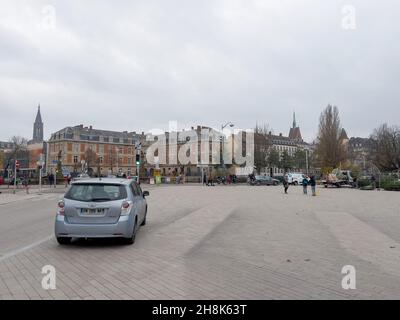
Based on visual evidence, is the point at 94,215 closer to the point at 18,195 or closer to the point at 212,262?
the point at 212,262

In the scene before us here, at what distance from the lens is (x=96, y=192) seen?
28.0 feet

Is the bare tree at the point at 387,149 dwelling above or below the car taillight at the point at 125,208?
above

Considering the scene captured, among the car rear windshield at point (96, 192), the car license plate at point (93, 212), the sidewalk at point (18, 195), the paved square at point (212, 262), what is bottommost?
the sidewalk at point (18, 195)

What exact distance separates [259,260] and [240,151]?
70.7 m

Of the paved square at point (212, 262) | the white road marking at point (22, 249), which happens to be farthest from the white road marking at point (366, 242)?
the white road marking at point (22, 249)

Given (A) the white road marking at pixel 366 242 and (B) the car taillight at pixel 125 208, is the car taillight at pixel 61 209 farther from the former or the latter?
(A) the white road marking at pixel 366 242

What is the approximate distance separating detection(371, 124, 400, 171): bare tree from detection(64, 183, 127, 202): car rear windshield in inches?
2634

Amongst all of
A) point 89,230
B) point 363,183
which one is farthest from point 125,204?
point 363,183

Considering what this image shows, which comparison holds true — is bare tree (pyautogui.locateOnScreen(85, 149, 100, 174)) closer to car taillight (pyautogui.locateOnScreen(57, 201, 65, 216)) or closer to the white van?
the white van

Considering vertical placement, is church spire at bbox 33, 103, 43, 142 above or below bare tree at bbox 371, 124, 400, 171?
above

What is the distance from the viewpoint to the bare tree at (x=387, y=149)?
2613 inches

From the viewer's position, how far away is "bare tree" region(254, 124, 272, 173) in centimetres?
7350

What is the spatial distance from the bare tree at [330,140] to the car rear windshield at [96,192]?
5846 cm

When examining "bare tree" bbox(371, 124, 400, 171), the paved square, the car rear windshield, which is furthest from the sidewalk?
"bare tree" bbox(371, 124, 400, 171)
